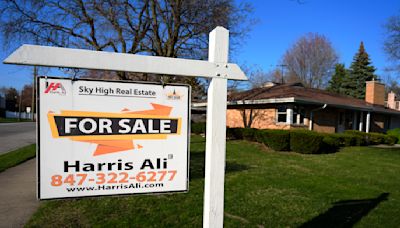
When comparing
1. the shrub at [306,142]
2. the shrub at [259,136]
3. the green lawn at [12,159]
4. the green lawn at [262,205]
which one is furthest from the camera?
the shrub at [259,136]

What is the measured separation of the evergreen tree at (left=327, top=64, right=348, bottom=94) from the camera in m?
46.5

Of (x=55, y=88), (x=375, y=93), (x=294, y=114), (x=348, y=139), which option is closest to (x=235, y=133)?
(x=294, y=114)

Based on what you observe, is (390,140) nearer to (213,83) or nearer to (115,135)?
(213,83)

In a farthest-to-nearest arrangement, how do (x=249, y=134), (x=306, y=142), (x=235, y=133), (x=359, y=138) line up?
(x=235, y=133)
(x=249, y=134)
(x=359, y=138)
(x=306, y=142)

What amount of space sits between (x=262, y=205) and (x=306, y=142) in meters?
8.70

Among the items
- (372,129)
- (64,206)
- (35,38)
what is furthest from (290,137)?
(372,129)

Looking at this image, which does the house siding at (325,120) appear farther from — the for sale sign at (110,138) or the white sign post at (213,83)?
the for sale sign at (110,138)

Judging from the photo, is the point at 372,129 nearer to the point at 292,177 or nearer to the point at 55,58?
the point at 292,177

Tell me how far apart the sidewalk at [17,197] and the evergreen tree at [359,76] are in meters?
48.0

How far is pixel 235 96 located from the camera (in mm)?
22156

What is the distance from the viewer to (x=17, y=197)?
17.9ft

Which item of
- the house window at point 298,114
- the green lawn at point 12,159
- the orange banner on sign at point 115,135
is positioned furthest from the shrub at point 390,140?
the orange banner on sign at point 115,135

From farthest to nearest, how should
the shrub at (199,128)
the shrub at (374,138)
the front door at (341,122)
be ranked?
the shrub at (199,128)
the front door at (341,122)
the shrub at (374,138)

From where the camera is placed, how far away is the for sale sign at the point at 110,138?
1.72 m
